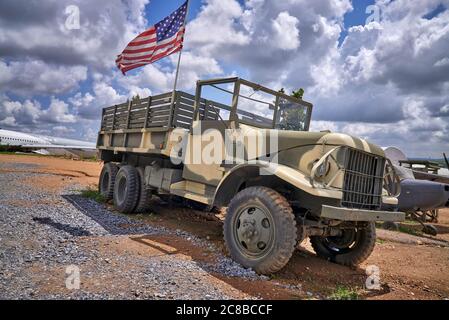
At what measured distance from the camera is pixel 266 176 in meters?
4.45

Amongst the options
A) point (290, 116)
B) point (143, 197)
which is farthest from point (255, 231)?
point (143, 197)

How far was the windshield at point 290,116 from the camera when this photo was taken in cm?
560

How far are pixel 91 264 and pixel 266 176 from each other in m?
2.33

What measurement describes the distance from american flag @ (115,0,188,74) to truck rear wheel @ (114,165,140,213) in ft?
8.85

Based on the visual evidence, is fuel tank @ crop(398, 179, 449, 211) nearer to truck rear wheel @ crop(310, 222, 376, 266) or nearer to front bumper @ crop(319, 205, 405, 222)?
truck rear wheel @ crop(310, 222, 376, 266)

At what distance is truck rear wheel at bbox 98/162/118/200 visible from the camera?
8.05m

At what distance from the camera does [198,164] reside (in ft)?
17.8

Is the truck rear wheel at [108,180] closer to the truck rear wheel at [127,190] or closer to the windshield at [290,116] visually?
the truck rear wheel at [127,190]

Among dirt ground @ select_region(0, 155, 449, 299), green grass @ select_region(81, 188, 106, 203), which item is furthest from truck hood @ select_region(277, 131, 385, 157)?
green grass @ select_region(81, 188, 106, 203)

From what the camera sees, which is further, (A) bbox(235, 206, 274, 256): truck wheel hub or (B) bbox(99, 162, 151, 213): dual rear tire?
(B) bbox(99, 162, 151, 213): dual rear tire

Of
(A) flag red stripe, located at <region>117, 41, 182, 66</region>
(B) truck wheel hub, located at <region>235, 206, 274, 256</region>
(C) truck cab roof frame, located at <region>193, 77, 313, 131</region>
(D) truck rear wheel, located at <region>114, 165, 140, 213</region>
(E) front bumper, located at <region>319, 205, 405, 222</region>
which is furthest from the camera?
(A) flag red stripe, located at <region>117, 41, 182, 66</region>

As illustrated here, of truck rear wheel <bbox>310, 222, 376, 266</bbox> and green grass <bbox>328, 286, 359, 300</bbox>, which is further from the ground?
truck rear wheel <bbox>310, 222, 376, 266</bbox>

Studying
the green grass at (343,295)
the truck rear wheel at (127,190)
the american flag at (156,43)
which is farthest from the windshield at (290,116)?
the truck rear wheel at (127,190)
